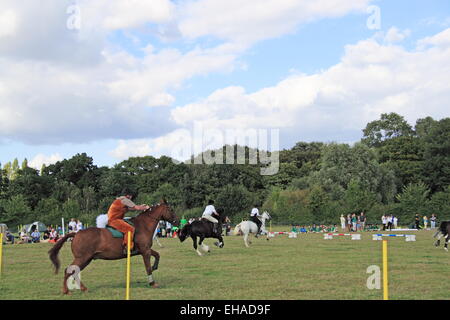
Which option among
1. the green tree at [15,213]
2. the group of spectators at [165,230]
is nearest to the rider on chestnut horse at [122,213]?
the group of spectators at [165,230]

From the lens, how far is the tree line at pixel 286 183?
6338cm

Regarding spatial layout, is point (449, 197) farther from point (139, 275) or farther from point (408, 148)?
point (139, 275)

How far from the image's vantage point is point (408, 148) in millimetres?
90250

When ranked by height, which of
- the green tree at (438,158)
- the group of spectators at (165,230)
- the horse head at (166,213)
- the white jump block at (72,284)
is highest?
the green tree at (438,158)

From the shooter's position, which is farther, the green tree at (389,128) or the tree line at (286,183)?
Result: the green tree at (389,128)

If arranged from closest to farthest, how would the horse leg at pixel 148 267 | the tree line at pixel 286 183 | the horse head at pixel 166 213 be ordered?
the horse leg at pixel 148 267
the horse head at pixel 166 213
the tree line at pixel 286 183

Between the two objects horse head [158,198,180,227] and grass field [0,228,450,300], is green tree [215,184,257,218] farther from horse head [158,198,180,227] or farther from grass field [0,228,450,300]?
horse head [158,198,180,227]

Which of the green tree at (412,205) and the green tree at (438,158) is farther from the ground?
the green tree at (438,158)

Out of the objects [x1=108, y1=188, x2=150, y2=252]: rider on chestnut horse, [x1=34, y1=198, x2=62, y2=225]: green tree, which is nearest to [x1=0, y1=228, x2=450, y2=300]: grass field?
[x1=108, y1=188, x2=150, y2=252]: rider on chestnut horse

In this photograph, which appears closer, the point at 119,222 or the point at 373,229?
the point at 119,222

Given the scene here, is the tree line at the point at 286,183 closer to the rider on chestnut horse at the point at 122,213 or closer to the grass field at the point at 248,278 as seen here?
the grass field at the point at 248,278
